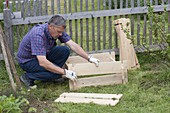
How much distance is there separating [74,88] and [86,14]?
1634 mm

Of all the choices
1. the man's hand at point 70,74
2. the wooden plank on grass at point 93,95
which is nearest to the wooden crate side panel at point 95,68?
the man's hand at point 70,74

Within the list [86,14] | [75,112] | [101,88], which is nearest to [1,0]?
[86,14]

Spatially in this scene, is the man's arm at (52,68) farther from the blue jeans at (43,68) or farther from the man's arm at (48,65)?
the blue jeans at (43,68)

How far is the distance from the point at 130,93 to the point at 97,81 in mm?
645

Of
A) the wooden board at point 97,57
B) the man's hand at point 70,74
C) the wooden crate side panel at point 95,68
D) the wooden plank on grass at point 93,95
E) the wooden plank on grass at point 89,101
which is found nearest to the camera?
the wooden plank on grass at point 89,101

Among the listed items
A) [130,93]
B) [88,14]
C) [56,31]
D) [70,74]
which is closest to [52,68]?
[70,74]

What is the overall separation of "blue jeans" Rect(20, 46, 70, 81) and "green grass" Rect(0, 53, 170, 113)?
202 millimetres

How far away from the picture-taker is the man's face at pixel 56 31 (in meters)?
6.00

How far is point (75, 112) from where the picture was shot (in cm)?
543

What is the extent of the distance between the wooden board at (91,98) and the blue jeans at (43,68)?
56 cm

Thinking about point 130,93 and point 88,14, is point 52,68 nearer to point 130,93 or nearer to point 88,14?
point 130,93

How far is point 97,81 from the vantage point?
6488mm

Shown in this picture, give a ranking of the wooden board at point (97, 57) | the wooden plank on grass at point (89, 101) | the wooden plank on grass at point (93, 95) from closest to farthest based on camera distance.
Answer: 1. the wooden plank on grass at point (89, 101)
2. the wooden plank on grass at point (93, 95)
3. the wooden board at point (97, 57)

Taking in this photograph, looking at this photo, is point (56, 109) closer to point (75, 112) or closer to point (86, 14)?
point (75, 112)
